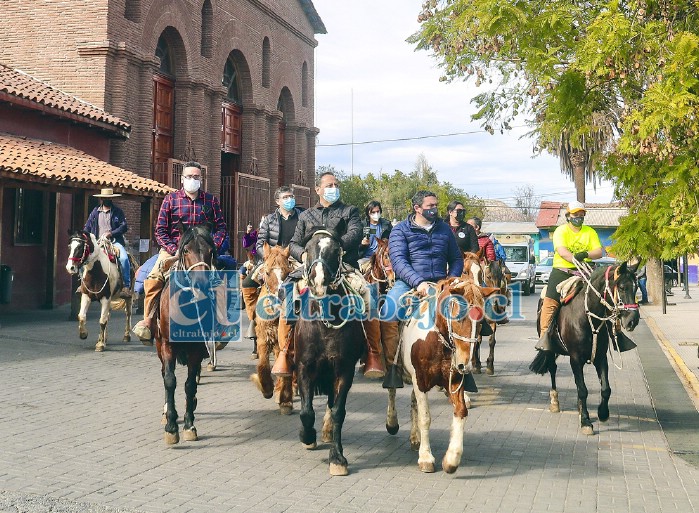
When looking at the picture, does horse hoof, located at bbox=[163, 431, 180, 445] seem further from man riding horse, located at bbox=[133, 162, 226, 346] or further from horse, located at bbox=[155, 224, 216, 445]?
man riding horse, located at bbox=[133, 162, 226, 346]

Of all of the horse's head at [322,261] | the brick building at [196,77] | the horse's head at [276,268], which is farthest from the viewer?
the brick building at [196,77]

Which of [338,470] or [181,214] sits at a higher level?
[181,214]

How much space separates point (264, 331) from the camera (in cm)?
890

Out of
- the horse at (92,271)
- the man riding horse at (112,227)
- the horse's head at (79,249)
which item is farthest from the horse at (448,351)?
the man riding horse at (112,227)

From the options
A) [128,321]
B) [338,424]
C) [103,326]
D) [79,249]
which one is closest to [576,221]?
[338,424]

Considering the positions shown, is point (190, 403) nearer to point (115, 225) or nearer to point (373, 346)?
point (373, 346)

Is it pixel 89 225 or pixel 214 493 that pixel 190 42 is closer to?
pixel 89 225

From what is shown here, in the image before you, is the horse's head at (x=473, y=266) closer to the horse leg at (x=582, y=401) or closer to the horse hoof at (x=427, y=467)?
the horse leg at (x=582, y=401)

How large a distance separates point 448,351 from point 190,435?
2.78 metres

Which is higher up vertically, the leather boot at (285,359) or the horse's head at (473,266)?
the horse's head at (473,266)

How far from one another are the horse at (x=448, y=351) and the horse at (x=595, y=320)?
6.75 ft

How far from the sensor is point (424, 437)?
674 centimetres

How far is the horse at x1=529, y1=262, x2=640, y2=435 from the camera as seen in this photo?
8.19m

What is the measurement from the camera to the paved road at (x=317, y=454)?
586 centimetres
